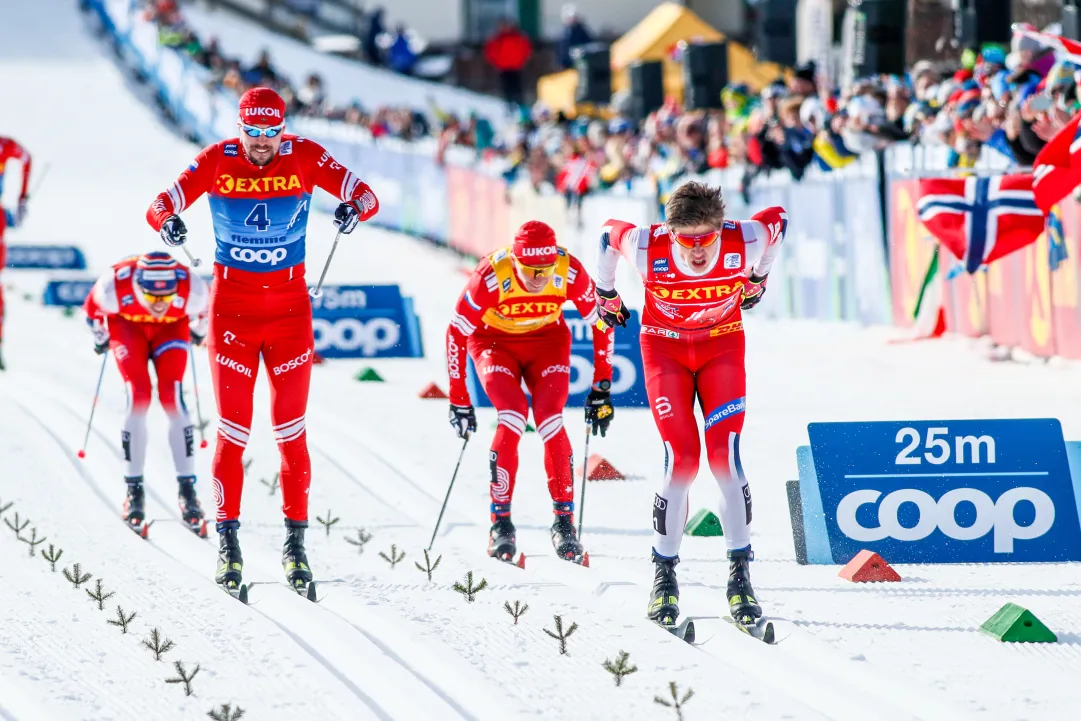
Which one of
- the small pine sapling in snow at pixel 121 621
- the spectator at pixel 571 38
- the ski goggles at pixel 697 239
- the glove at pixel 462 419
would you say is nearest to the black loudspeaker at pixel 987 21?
the glove at pixel 462 419

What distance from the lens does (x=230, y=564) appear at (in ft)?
25.2

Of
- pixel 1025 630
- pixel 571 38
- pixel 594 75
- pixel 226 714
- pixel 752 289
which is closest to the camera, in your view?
pixel 226 714

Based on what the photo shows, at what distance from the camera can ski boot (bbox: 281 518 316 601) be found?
758cm

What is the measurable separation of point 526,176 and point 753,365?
9751 millimetres

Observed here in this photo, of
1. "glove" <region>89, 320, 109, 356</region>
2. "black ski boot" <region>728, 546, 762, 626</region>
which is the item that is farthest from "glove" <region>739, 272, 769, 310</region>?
"glove" <region>89, 320, 109, 356</region>

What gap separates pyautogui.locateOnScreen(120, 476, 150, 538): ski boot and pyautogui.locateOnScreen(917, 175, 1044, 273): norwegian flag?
266 inches

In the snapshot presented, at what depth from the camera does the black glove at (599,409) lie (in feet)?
27.3

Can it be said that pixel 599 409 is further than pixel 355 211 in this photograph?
Yes

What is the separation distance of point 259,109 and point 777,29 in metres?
15.5

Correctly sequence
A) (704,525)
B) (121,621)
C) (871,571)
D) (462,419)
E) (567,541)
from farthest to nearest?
1. (704,525)
2. (462,419)
3. (567,541)
4. (871,571)
5. (121,621)

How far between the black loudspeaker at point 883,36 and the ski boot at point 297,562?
400 inches

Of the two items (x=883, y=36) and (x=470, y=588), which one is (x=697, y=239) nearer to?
(x=470, y=588)

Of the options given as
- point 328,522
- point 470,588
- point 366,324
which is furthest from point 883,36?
point 470,588

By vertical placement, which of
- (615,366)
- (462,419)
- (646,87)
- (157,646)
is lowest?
(157,646)
